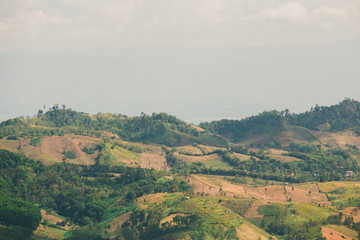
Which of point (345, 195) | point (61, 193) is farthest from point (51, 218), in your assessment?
point (345, 195)

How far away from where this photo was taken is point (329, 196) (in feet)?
618

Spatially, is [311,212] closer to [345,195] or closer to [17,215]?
[345,195]

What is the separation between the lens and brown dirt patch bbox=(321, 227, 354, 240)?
129875 millimetres

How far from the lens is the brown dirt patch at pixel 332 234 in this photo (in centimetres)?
12988

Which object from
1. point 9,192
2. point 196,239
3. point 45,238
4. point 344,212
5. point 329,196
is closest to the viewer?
point 196,239

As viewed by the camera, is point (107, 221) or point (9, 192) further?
point (9, 192)

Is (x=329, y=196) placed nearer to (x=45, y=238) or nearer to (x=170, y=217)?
(x=170, y=217)

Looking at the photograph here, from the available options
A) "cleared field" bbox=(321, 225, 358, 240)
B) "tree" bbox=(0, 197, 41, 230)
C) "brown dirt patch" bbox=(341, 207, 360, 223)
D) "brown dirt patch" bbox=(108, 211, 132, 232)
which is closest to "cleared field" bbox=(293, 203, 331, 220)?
"brown dirt patch" bbox=(341, 207, 360, 223)

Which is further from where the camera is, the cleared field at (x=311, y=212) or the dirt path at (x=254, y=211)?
the dirt path at (x=254, y=211)

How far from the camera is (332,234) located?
13225 cm

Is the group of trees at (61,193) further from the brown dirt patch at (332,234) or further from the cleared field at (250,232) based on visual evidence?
the brown dirt patch at (332,234)

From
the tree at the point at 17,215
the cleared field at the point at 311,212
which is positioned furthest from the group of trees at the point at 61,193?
the cleared field at the point at 311,212

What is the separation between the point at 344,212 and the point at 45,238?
3732 inches

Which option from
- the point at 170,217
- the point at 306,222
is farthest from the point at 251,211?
the point at 170,217
